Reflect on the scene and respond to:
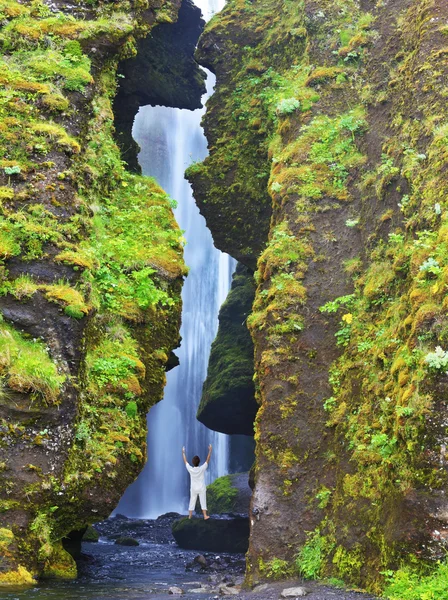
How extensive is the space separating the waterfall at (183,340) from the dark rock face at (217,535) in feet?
32.7

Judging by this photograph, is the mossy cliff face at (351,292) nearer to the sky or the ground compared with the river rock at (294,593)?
nearer to the sky

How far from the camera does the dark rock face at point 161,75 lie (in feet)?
68.2

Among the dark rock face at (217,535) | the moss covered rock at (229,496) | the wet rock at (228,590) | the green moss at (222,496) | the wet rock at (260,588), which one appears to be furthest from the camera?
the green moss at (222,496)

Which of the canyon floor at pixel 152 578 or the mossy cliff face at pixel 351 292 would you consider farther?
the canyon floor at pixel 152 578

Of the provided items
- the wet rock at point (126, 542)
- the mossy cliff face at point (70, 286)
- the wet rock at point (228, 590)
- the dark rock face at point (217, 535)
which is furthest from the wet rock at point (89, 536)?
the wet rock at point (228, 590)

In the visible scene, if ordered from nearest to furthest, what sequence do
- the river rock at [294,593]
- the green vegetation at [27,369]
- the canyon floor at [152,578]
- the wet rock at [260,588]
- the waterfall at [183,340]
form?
1. the river rock at [294,593]
2. the canyon floor at [152,578]
3. the wet rock at [260,588]
4. the green vegetation at [27,369]
5. the waterfall at [183,340]

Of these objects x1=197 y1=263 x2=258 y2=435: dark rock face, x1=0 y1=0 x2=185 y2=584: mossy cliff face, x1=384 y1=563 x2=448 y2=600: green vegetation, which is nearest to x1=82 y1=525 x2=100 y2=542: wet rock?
x1=197 y1=263 x2=258 y2=435: dark rock face

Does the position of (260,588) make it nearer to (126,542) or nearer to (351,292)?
(351,292)

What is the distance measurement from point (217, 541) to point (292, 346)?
11611 millimetres

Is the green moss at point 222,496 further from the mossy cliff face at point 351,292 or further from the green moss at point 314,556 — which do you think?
the green moss at point 314,556

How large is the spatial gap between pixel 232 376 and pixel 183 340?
15062mm

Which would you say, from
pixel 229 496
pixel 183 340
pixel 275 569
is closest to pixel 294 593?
pixel 275 569

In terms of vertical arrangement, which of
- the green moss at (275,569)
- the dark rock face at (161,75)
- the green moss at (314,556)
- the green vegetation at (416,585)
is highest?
the dark rock face at (161,75)

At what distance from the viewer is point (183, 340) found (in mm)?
37188
